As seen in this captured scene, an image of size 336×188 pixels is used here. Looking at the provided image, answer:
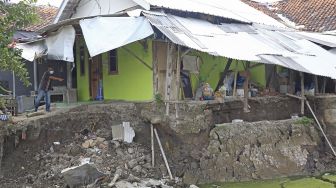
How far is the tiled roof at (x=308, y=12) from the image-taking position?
57.5 ft

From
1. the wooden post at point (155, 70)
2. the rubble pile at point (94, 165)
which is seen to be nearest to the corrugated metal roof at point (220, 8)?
the wooden post at point (155, 70)

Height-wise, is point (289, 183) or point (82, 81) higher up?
point (82, 81)

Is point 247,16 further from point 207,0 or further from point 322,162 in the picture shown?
point 322,162

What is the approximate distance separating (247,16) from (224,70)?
282cm

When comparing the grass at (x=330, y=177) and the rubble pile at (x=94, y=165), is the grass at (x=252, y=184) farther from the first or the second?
the grass at (x=330, y=177)

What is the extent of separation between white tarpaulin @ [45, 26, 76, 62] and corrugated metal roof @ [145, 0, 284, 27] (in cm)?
240

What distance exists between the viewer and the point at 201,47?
10.6 m

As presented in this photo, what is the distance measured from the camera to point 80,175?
955cm

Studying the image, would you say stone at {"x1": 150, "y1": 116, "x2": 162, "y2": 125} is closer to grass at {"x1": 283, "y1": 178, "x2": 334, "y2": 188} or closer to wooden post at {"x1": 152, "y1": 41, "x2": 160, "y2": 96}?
wooden post at {"x1": 152, "y1": 41, "x2": 160, "y2": 96}

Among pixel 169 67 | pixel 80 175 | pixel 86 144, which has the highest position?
pixel 169 67

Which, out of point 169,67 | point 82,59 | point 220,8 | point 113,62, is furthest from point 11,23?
point 220,8

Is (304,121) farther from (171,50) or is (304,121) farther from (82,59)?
(82,59)

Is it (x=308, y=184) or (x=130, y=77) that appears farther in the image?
(x=130, y=77)

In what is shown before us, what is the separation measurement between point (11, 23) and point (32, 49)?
471 centimetres
